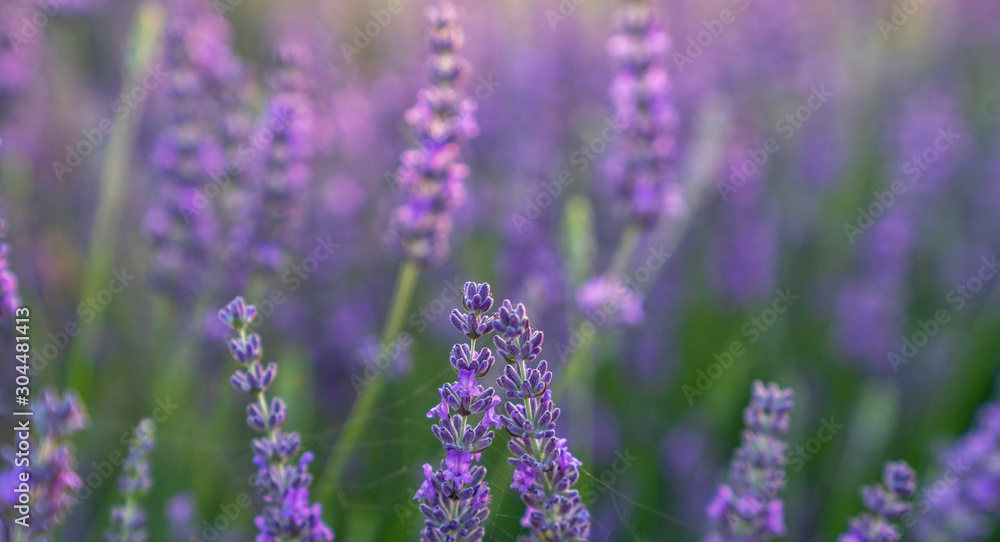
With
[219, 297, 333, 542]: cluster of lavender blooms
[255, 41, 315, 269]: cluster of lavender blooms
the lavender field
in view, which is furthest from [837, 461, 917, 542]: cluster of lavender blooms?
[255, 41, 315, 269]: cluster of lavender blooms

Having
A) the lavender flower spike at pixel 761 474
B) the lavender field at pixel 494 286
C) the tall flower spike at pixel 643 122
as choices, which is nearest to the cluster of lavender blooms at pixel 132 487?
the lavender field at pixel 494 286

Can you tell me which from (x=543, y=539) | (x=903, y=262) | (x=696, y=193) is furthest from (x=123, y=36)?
(x=543, y=539)

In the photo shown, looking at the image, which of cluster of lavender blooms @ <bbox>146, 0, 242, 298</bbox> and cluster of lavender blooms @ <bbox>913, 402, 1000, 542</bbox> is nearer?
cluster of lavender blooms @ <bbox>913, 402, 1000, 542</bbox>

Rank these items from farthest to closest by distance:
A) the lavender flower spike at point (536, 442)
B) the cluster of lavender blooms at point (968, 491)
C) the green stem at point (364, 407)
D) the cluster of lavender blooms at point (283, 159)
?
the cluster of lavender blooms at point (283, 159)
the green stem at point (364, 407)
the cluster of lavender blooms at point (968, 491)
the lavender flower spike at point (536, 442)

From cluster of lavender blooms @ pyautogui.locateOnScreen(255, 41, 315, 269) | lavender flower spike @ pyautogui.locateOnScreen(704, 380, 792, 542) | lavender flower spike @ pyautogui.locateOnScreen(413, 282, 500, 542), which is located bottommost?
lavender flower spike @ pyautogui.locateOnScreen(704, 380, 792, 542)

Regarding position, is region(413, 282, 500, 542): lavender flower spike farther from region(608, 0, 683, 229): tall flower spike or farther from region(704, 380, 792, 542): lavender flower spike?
region(608, 0, 683, 229): tall flower spike

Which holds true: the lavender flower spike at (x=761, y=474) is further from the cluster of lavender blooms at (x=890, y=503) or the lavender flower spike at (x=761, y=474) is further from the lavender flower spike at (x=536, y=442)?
the lavender flower spike at (x=536, y=442)

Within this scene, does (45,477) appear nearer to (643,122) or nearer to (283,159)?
(283,159)

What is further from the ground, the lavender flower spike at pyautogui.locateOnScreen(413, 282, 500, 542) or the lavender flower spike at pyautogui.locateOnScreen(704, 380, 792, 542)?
the lavender flower spike at pyautogui.locateOnScreen(413, 282, 500, 542)
